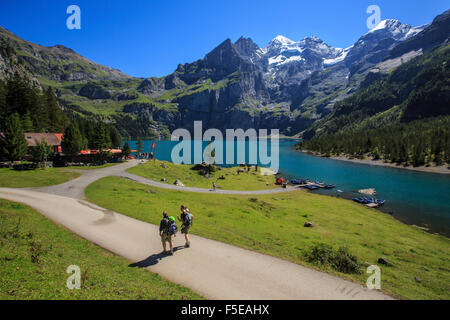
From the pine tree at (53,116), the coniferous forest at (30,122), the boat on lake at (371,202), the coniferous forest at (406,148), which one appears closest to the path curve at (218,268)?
the coniferous forest at (30,122)

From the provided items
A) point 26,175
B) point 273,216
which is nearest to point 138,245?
point 273,216

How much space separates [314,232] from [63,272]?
95.8 ft

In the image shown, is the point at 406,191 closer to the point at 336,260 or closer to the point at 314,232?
the point at 314,232

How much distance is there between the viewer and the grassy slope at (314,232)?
1867 centimetres

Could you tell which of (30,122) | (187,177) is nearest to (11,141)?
(30,122)

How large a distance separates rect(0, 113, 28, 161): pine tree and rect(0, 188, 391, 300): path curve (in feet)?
143

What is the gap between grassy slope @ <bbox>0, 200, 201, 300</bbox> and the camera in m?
10.0

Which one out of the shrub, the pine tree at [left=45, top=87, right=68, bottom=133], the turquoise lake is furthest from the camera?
the pine tree at [left=45, top=87, right=68, bottom=133]

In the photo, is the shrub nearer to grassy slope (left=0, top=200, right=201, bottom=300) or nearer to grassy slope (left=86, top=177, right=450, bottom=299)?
grassy slope (left=86, top=177, right=450, bottom=299)

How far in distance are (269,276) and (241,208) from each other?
23878 millimetres

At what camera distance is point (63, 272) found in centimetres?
1208

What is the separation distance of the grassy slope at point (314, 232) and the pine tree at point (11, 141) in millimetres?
25729

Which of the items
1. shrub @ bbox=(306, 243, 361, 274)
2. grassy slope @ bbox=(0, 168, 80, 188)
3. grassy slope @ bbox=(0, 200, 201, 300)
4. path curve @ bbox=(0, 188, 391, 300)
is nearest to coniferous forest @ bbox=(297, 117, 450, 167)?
shrub @ bbox=(306, 243, 361, 274)

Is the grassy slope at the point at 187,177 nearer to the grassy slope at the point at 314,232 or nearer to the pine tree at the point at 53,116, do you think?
the grassy slope at the point at 314,232
